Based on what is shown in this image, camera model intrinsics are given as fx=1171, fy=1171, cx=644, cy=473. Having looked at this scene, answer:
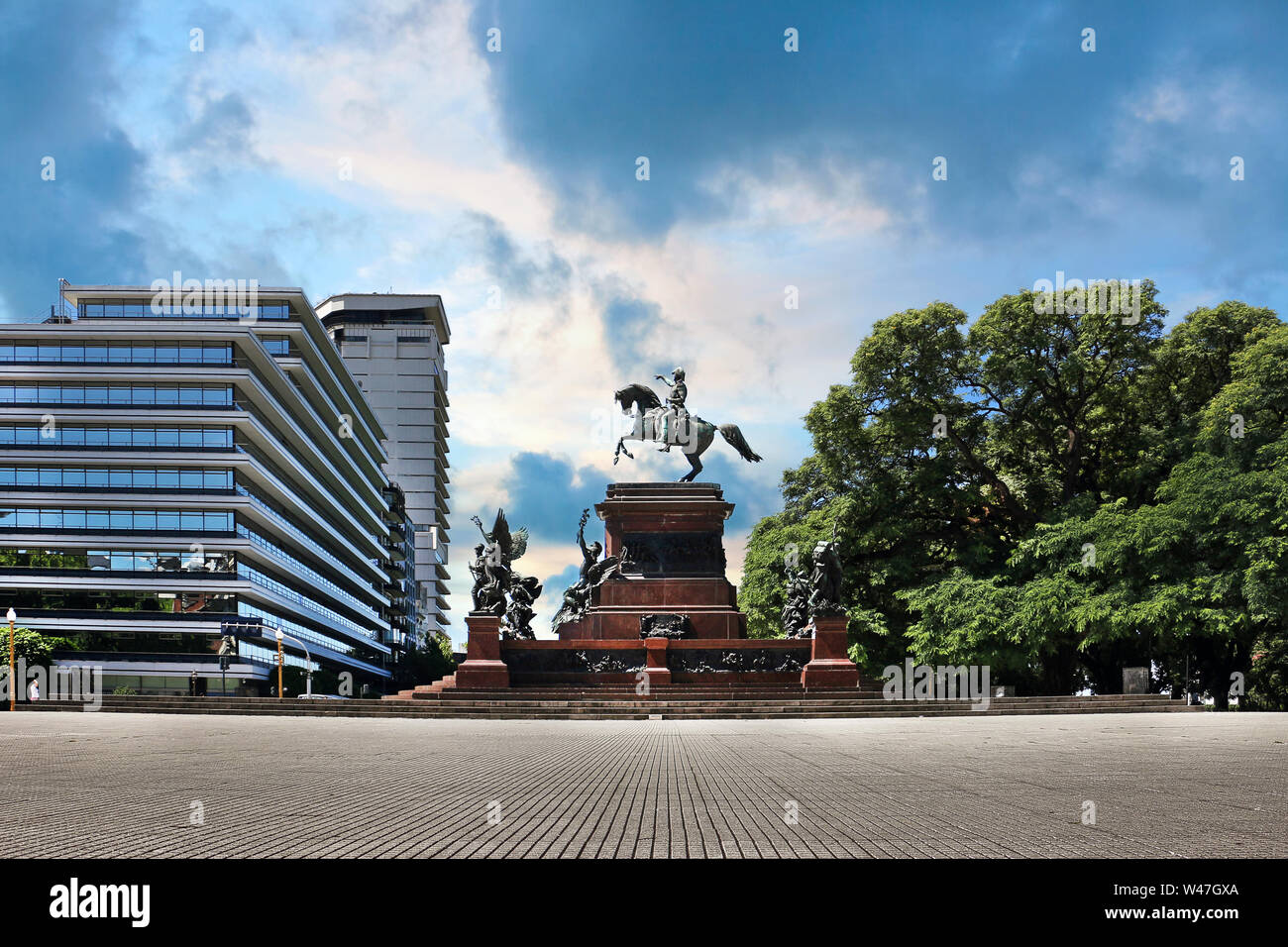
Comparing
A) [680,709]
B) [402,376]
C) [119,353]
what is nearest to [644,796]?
[680,709]

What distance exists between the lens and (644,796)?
8820mm

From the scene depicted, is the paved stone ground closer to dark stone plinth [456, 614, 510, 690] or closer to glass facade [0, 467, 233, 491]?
dark stone plinth [456, 614, 510, 690]

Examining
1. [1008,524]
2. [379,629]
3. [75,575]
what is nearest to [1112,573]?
[1008,524]

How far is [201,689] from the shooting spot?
6594cm

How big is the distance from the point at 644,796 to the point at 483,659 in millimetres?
22659

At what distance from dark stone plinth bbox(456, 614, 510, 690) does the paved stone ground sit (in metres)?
13.2

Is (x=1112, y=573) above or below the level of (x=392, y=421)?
below

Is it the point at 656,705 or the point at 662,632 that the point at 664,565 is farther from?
the point at 656,705

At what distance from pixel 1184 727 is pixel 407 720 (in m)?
15.7

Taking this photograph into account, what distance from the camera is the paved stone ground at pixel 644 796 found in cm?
619

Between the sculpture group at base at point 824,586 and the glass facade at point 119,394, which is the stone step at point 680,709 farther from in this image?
the glass facade at point 119,394

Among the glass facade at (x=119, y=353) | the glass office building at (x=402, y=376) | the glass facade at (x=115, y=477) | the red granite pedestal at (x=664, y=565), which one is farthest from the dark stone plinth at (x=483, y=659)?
the glass office building at (x=402, y=376)
